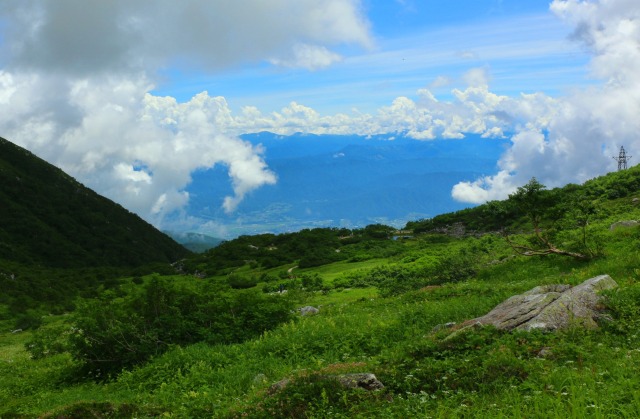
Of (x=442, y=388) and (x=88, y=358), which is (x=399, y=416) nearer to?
(x=442, y=388)

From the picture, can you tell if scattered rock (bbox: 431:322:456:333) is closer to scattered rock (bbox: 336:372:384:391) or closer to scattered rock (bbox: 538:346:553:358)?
scattered rock (bbox: 538:346:553:358)

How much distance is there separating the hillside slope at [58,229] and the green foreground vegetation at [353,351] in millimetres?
153802

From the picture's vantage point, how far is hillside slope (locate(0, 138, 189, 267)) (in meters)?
162

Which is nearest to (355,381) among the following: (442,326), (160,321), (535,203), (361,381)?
(361,381)

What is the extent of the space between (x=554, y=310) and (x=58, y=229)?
641ft

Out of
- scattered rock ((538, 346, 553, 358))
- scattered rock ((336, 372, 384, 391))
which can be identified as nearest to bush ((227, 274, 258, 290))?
scattered rock ((336, 372, 384, 391))

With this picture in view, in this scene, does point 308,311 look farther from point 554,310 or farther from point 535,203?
point 554,310

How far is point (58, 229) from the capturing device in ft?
586

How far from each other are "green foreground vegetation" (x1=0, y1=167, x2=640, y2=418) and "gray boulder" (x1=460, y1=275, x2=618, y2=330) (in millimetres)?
416

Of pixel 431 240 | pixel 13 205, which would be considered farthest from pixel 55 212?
pixel 431 240

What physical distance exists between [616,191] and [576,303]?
45.7 m

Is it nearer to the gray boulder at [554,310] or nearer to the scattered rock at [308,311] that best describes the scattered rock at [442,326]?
the gray boulder at [554,310]

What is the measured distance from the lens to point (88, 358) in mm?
16938

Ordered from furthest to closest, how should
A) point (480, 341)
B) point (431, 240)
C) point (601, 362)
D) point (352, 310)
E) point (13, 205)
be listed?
point (13, 205) → point (431, 240) → point (352, 310) → point (480, 341) → point (601, 362)
